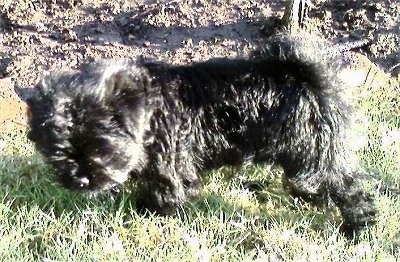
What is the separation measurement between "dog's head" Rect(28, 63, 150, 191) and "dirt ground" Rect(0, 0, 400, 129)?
8.11ft

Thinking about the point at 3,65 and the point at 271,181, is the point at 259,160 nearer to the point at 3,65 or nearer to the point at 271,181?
the point at 271,181

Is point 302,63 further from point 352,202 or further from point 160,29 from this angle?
point 160,29

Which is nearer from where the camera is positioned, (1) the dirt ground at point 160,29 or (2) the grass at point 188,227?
(2) the grass at point 188,227

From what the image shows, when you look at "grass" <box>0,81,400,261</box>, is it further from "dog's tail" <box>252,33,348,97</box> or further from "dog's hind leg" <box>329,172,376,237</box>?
"dog's tail" <box>252,33,348,97</box>

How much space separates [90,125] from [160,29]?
2988 millimetres

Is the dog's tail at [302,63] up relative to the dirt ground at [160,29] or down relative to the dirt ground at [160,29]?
up

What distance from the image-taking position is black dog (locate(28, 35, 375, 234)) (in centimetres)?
342

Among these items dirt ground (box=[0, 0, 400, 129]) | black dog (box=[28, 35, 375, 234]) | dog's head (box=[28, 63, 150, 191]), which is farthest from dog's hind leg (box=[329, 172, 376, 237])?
dirt ground (box=[0, 0, 400, 129])

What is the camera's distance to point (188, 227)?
3.85 m

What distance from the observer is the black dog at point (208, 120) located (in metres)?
3.42

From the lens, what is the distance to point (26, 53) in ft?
19.9

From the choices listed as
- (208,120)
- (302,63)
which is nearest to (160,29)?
(208,120)

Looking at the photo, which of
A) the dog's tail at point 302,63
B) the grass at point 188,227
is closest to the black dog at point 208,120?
the dog's tail at point 302,63

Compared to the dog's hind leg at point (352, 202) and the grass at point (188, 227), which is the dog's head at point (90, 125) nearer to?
the grass at point (188, 227)
